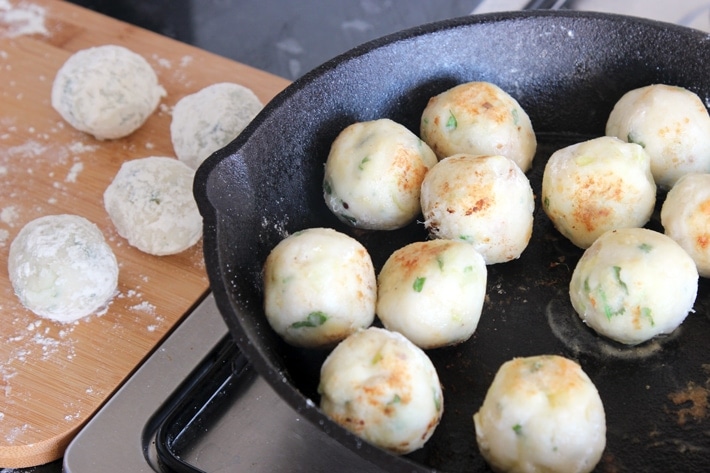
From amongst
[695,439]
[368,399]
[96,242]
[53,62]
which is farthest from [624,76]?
[53,62]

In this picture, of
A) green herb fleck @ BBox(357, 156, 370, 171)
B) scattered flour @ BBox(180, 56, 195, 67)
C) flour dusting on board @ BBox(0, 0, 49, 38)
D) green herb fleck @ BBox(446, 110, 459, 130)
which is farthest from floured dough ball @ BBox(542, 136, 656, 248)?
flour dusting on board @ BBox(0, 0, 49, 38)

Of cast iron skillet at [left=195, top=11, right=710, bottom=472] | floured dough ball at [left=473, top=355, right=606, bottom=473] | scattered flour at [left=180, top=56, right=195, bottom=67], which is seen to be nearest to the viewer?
floured dough ball at [left=473, top=355, right=606, bottom=473]

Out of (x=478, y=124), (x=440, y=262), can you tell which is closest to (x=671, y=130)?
(x=478, y=124)

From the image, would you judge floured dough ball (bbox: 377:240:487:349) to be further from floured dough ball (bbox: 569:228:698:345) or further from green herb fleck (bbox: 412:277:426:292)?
floured dough ball (bbox: 569:228:698:345)

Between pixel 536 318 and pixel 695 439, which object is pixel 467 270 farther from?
pixel 695 439

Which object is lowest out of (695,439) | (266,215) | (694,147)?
(695,439)

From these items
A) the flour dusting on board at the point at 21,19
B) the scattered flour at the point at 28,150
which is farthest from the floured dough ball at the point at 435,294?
the flour dusting on board at the point at 21,19

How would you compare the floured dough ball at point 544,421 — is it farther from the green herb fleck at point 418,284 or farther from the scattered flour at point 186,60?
the scattered flour at point 186,60
